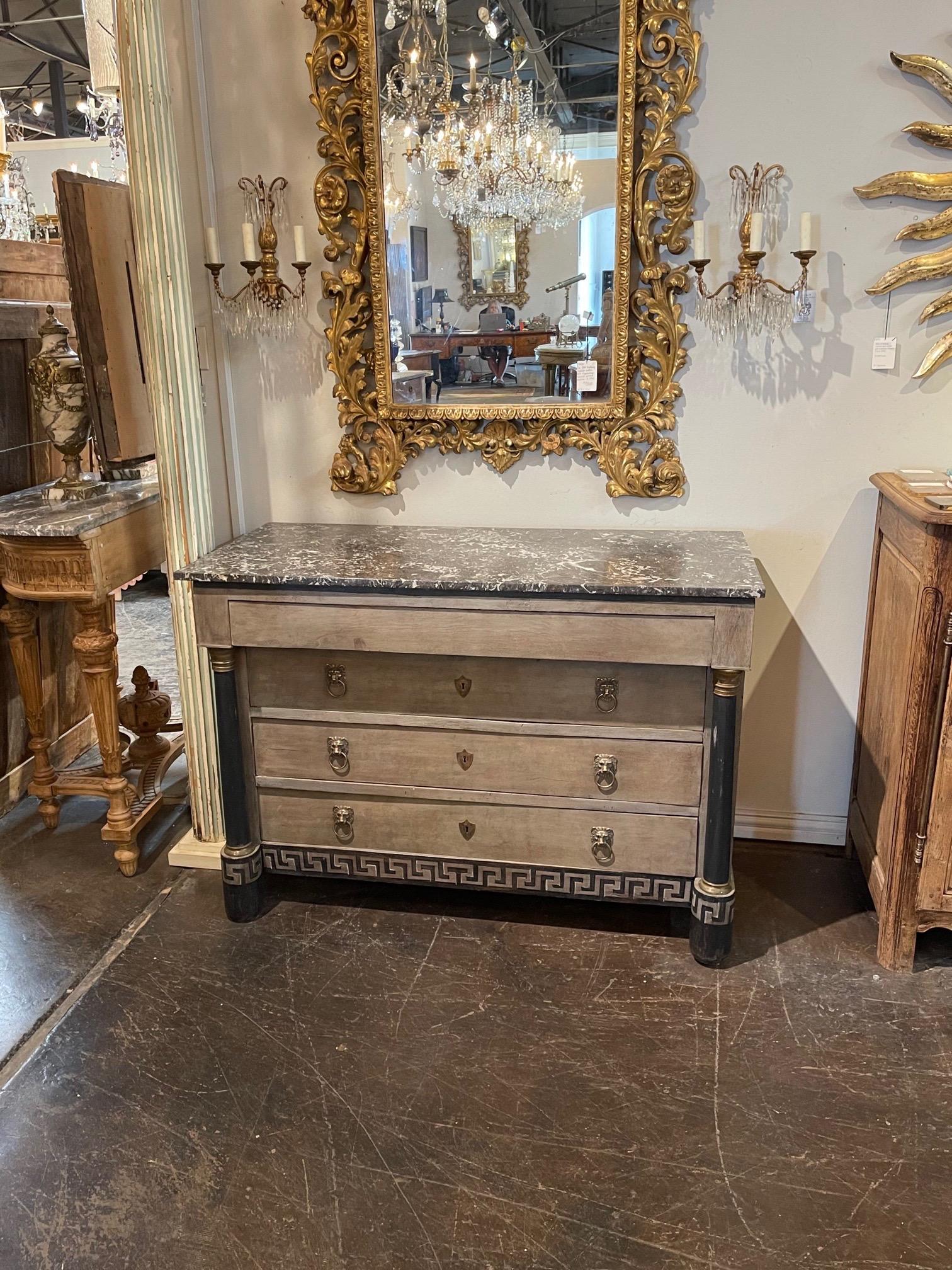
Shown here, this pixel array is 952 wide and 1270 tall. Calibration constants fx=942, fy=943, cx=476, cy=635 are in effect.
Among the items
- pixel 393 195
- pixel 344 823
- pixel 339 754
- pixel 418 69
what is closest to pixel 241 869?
pixel 344 823

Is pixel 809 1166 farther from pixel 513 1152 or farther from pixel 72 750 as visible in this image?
pixel 72 750

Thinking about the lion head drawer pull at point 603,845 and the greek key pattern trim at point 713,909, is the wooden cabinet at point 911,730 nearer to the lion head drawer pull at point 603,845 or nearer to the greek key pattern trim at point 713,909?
the greek key pattern trim at point 713,909

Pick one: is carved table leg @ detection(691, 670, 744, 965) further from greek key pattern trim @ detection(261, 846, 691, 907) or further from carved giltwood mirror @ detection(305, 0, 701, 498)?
carved giltwood mirror @ detection(305, 0, 701, 498)

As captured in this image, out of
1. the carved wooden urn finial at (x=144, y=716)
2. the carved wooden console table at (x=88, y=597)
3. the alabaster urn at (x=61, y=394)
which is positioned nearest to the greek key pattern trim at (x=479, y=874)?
the carved wooden console table at (x=88, y=597)

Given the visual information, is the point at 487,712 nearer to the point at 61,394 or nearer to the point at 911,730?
the point at 911,730

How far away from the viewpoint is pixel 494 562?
Result: 2.25m

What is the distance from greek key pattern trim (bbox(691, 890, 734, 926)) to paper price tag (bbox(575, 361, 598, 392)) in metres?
1.31

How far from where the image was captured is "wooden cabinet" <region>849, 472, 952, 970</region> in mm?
1990

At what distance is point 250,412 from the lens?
2717 mm

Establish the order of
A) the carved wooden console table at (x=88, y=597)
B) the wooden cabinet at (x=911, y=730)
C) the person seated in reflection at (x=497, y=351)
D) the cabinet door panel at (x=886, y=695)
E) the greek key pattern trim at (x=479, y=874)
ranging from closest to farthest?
the wooden cabinet at (x=911, y=730), the cabinet door panel at (x=886, y=695), the greek key pattern trim at (x=479, y=874), the person seated in reflection at (x=497, y=351), the carved wooden console table at (x=88, y=597)

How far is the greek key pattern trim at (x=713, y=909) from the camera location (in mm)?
2174

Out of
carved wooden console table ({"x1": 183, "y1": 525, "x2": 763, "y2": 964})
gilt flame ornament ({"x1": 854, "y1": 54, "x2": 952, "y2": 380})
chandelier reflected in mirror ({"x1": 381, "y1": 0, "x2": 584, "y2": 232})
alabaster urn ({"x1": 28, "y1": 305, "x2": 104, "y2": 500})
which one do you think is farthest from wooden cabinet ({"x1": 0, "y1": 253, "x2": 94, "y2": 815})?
gilt flame ornament ({"x1": 854, "y1": 54, "x2": 952, "y2": 380})

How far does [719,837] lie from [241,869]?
1.19 meters

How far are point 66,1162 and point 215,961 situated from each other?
598mm
